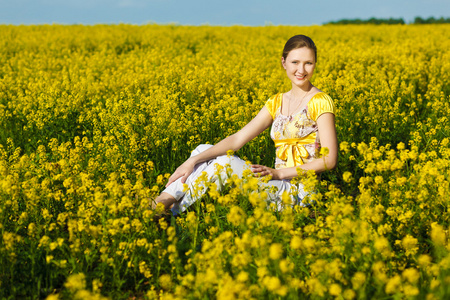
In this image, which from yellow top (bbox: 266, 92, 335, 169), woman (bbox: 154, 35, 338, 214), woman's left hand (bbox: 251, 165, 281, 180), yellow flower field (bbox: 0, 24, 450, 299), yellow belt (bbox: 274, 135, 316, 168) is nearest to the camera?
yellow flower field (bbox: 0, 24, 450, 299)

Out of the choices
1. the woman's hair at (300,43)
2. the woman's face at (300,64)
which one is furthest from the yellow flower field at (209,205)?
the woman's hair at (300,43)

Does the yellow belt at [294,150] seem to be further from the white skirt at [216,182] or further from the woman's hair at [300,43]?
the woman's hair at [300,43]

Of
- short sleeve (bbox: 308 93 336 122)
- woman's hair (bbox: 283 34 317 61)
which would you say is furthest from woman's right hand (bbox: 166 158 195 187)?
woman's hair (bbox: 283 34 317 61)

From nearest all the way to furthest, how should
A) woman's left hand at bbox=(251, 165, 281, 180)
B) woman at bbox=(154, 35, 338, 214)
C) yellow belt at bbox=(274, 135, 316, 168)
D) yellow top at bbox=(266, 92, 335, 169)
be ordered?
woman's left hand at bbox=(251, 165, 281, 180), woman at bbox=(154, 35, 338, 214), yellow top at bbox=(266, 92, 335, 169), yellow belt at bbox=(274, 135, 316, 168)

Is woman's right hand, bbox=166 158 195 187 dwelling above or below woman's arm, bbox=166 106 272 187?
below

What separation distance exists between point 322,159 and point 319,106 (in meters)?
0.45

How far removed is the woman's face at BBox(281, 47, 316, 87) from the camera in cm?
369

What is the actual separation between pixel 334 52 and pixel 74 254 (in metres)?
9.77

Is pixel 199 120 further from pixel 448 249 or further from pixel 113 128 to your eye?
pixel 448 249

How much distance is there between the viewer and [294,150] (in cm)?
390

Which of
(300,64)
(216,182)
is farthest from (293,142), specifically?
(216,182)

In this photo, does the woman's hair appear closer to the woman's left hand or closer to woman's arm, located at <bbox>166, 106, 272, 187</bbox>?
woman's arm, located at <bbox>166, 106, 272, 187</bbox>

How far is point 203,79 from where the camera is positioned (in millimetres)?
8016

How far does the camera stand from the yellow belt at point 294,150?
384 centimetres
